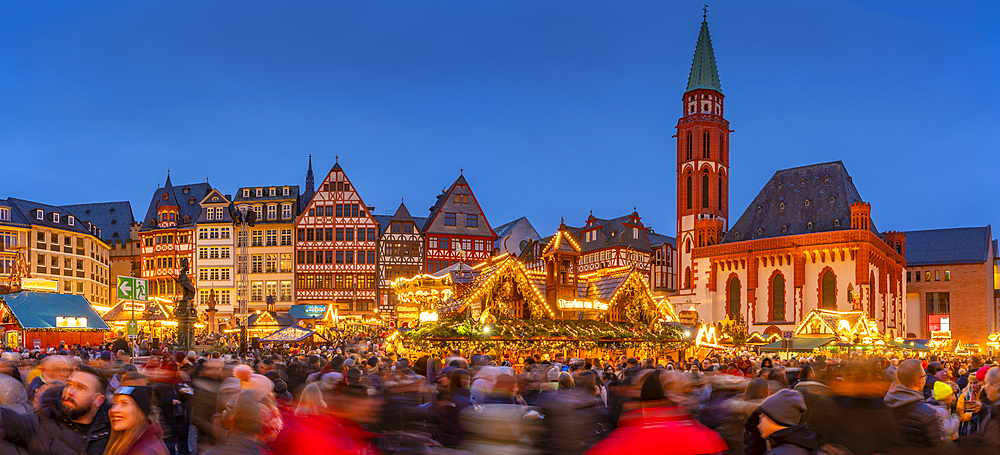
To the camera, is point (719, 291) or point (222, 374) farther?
point (719, 291)

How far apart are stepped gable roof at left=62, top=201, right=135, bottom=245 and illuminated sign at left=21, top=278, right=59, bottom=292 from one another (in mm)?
16243

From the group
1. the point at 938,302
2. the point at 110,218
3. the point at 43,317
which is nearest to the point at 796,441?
the point at 43,317

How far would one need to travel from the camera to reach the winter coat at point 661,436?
4.47 meters

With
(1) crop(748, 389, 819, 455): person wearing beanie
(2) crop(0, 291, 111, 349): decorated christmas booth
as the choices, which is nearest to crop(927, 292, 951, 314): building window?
(2) crop(0, 291, 111, 349): decorated christmas booth

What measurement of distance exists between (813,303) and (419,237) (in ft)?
95.5

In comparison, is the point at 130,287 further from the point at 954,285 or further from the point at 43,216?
the point at 954,285

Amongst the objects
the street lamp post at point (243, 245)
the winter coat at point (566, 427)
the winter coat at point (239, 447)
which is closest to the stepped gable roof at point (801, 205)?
the street lamp post at point (243, 245)

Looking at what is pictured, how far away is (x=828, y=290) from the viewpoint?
56.8 m

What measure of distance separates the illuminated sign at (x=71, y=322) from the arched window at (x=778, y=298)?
44.2m

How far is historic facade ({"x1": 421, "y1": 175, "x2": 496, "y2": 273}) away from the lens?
6481cm

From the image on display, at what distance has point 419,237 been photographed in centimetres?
6462

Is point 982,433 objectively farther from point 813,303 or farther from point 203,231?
point 203,231

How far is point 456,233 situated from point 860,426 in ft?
197

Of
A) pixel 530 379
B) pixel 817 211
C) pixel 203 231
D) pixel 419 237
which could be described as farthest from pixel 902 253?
pixel 530 379
